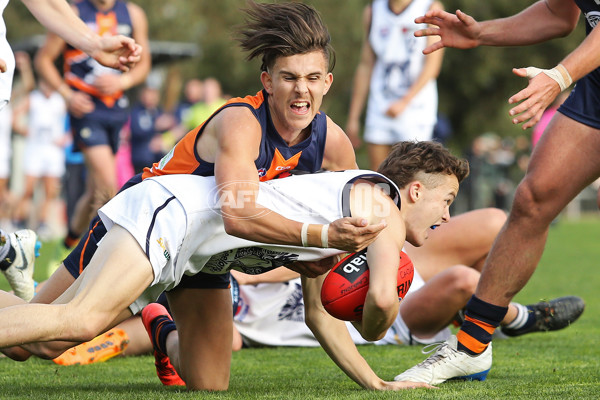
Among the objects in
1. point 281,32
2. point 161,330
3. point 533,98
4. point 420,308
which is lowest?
point 420,308

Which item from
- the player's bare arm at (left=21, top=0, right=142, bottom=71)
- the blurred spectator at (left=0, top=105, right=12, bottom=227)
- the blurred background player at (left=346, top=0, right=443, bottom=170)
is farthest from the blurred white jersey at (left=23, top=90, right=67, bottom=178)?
the player's bare arm at (left=21, top=0, right=142, bottom=71)

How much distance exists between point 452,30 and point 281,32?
4.18 feet

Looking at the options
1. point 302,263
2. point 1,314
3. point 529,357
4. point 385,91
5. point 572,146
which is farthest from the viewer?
point 385,91

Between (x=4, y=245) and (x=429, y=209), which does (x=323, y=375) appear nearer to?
(x=429, y=209)

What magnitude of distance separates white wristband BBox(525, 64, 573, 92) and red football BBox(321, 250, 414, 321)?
1.04 meters

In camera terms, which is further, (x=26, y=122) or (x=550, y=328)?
(x=26, y=122)

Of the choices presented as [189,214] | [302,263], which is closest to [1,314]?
[189,214]

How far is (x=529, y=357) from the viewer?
4.99 meters

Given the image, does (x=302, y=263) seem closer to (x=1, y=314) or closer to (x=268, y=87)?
(x=268, y=87)

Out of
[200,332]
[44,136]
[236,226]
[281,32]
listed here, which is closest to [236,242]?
[236,226]

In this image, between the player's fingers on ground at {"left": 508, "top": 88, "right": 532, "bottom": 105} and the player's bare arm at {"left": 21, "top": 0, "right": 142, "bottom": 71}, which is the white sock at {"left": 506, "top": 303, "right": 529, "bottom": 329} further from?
the player's bare arm at {"left": 21, "top": 0, "right": 142, "bottom": 71}

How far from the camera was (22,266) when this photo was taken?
5.13 meters

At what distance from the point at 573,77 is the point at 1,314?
259 centimetres

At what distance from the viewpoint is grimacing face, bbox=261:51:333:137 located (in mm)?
3805
